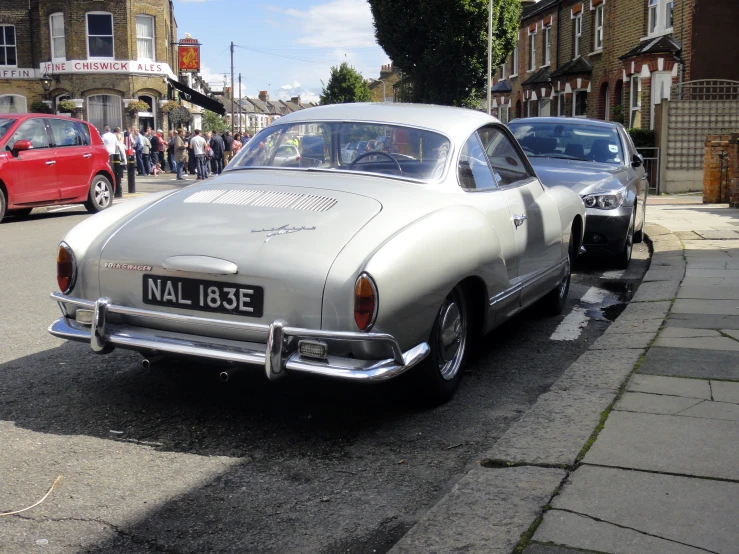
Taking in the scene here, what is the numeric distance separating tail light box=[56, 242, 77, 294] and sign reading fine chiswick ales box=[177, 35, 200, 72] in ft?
149

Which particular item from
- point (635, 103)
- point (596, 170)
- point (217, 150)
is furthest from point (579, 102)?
point (596, 170)

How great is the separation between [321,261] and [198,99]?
143ft

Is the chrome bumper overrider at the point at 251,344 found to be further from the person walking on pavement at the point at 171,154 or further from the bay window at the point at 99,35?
the bay window at the point at 99,35

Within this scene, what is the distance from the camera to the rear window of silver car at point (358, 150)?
509 centimetres

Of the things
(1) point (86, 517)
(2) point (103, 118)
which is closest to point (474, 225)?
(1) point (86, 517)

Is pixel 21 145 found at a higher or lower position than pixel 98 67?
lower

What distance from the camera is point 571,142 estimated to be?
34.9ft

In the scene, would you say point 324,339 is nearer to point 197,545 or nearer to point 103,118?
point 197,545

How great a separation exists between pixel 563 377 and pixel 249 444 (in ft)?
6.33

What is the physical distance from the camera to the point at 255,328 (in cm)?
386

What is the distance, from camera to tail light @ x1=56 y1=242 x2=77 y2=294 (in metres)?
4.35

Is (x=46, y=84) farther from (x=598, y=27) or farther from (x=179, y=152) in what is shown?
(x=598, y=27)

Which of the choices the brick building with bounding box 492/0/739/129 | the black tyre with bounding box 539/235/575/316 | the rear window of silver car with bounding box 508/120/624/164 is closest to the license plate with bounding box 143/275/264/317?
the black tyre with bounding box 539/235/575/316

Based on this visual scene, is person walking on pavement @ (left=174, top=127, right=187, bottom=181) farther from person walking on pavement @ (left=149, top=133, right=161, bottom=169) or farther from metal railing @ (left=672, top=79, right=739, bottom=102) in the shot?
metal railing @ (left=672, top=79, right=739, bottom=102)
